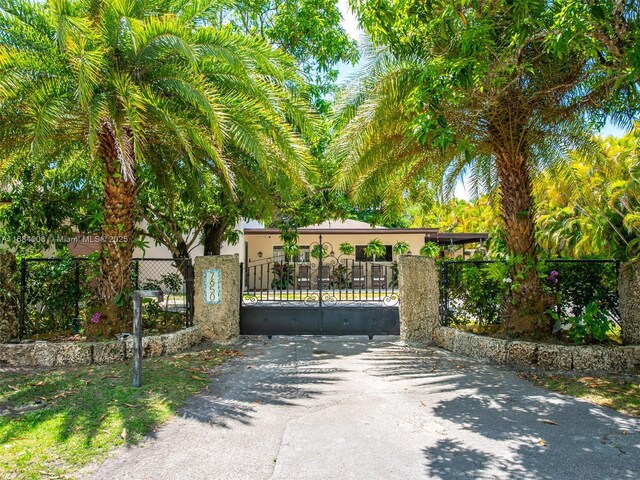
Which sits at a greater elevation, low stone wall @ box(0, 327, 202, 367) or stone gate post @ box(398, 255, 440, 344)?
stone gate post @ box(398, 255, 440, 344)

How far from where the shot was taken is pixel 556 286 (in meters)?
7.92

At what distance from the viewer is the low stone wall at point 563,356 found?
6.82m

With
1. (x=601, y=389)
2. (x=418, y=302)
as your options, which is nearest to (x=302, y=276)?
(x=418, y=302)

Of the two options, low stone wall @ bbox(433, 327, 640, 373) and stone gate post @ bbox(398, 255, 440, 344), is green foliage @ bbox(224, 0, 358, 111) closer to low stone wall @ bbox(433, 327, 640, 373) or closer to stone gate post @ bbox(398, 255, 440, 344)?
stone gate post @ bbox(398, 255, 440, 344)

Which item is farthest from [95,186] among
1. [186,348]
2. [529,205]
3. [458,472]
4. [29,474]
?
[458,472]

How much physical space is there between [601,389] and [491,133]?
14.3 ft

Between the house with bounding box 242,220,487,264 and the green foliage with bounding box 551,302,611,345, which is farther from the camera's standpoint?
the house with bounding box 242,220,487,264

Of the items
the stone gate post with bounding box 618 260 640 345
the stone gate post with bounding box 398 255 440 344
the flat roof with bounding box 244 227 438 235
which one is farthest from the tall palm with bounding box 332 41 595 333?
the flat roof with bounding box 244 227 438 235

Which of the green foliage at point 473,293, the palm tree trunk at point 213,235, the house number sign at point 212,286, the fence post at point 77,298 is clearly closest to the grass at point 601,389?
the green foliage at point 473,293

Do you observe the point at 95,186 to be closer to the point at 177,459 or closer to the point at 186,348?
the point at 186,348

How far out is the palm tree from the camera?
615 centimetres

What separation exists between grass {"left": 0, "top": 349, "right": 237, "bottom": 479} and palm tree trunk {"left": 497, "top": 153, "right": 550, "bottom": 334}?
5.01 metres

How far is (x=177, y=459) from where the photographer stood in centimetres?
378

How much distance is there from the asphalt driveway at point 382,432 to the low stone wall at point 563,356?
495mm
